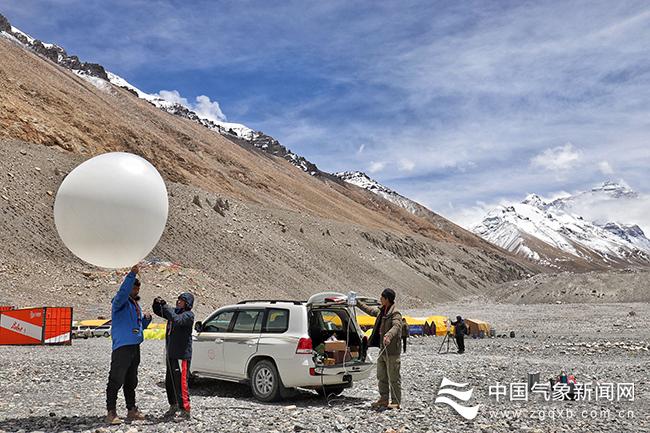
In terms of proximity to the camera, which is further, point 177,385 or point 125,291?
point 177,385

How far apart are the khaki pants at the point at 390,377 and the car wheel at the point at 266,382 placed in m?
1.91

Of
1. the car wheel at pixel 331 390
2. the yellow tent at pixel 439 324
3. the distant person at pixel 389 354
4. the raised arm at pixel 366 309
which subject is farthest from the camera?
the yellow tent at pixel 439 324

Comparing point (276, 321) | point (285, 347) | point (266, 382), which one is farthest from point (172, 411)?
point (276, 321)

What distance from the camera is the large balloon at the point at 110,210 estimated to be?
8031 millimetres

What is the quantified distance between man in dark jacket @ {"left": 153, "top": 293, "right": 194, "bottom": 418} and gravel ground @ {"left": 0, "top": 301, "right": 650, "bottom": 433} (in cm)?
34

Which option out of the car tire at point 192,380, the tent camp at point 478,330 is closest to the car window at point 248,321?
the car tire at point 192,380

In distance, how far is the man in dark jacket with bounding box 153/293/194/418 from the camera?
941cm

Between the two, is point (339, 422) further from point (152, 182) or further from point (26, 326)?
point (26, 326)

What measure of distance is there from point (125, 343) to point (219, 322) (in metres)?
3.98

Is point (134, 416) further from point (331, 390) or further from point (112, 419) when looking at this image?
point (331, 390)

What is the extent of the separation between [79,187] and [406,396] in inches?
303

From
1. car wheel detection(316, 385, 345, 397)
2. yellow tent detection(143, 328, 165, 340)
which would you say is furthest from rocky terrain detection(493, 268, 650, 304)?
car wheel detection(316, 385, 345, 397)

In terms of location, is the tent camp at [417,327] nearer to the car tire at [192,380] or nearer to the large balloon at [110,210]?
the car tire at [192,380]

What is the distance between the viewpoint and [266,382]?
11.4m
